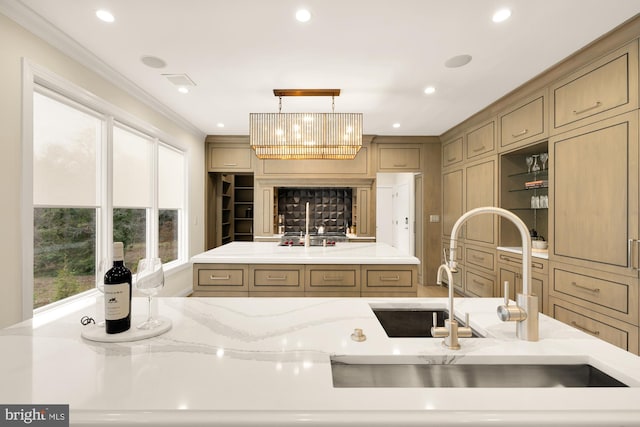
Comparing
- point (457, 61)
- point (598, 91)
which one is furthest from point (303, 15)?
point (598, 91)

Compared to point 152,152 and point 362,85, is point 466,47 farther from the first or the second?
point 152,152

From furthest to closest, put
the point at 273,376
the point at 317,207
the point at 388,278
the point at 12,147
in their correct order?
1. the point at 317,207
2. the point at 388,278
3. the point at 12,147
4. the point at 273,376

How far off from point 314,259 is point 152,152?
260cm

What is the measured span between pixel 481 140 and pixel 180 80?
357 centimetres

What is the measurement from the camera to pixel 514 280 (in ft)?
11.3

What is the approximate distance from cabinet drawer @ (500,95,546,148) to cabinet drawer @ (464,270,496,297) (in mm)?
1649

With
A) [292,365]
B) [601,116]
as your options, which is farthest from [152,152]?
[601,116]

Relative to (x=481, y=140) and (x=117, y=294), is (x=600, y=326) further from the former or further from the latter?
(x=117, y=294)

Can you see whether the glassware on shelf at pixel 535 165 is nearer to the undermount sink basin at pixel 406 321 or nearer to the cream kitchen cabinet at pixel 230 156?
the undermount sink basin at pixel 406 321

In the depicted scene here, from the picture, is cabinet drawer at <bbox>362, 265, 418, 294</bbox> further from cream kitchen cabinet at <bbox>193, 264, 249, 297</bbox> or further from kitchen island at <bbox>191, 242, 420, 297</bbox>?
cream kitchen cabinet at <bbox>193, 264, 249, 297</bbox>

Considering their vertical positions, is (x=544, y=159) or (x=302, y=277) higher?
(x=544, y=159)

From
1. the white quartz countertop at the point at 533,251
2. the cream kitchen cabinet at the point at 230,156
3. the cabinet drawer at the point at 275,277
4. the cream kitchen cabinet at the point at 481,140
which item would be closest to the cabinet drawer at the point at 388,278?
the cabinet drawer at the point at 275,277

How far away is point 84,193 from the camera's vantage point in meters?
2.73

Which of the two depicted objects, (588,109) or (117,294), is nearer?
(117,294)
